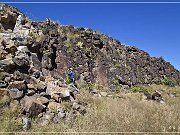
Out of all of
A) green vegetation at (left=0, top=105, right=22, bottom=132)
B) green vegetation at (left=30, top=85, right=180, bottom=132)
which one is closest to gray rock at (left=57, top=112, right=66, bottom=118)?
green vegetation at (left=30, top=85, right=180, bottom=132)

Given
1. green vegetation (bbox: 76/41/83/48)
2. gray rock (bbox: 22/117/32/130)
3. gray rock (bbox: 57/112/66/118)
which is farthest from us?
green vegetation (bbox: 76/41/83/48)

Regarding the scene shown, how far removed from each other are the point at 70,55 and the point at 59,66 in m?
2.46

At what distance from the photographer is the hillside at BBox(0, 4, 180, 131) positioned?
1004 cm

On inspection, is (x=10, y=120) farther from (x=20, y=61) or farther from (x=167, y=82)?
(x=167, y=82)

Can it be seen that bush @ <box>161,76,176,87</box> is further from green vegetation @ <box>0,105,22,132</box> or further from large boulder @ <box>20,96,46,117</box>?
green vegetation @ <box>0,105,22,132</box>

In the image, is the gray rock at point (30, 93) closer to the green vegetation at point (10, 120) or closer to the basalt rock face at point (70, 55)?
the basalt rock face at point (70, 55)

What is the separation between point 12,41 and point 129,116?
611 cm

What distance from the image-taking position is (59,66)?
23.8 metres

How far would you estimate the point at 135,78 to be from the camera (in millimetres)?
33688

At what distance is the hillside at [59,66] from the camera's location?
10039 mm

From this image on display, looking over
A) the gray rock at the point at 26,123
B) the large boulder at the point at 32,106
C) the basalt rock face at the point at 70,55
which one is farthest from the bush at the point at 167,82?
the gray rock at the point at 26,123

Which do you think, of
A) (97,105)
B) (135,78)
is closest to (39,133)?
(97,105)

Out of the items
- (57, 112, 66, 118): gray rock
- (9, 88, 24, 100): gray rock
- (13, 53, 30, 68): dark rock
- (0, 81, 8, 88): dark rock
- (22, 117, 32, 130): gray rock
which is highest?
(13, 53, 30, 68): dark rock

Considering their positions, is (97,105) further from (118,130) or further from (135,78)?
(135,78)
